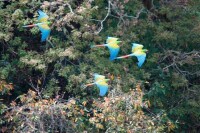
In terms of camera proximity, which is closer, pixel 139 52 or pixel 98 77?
pixel 98 77

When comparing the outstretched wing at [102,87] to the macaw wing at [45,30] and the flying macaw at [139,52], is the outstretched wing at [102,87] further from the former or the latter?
the macaw wing at [45,30]

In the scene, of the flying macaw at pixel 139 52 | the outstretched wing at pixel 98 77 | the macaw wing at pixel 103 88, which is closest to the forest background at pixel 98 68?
the macaw wing at pixel 103 88

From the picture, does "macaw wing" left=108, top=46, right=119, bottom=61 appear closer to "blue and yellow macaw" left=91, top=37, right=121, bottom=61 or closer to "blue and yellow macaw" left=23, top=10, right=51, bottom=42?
"blue and yellow macaw" left=91, top=37, right=121, bottom=61

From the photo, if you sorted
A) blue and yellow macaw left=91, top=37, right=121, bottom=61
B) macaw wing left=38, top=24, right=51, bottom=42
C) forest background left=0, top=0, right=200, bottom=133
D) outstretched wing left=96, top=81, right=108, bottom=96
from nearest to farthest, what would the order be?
forest background left=0, top=0, right=200, bottom=133
outstretched wing left=96, top=81, right=108, bottom=96
macaw wing left=38, top=24, right=51, bottom=42
blue and yellow macaw left=91, top=37, right=121, bottom=61

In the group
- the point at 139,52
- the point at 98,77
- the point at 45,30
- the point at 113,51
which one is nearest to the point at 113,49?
the point at 113,51

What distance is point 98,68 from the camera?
6.30 m

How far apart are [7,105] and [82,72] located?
93cm

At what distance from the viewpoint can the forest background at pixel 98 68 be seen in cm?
570

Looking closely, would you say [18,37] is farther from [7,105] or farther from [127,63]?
[127,63]

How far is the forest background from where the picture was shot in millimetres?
5695

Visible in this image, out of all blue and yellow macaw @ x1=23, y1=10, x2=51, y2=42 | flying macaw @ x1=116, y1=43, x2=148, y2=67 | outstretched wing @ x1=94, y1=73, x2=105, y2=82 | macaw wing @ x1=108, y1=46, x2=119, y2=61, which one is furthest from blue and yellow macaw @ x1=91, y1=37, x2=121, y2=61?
blue and yellow macaw @ x1=23, y1=10, x2=51, y2=42

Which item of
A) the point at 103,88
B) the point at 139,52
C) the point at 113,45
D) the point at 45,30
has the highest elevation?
the point at 45,30

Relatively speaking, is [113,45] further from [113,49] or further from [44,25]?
[44,25]

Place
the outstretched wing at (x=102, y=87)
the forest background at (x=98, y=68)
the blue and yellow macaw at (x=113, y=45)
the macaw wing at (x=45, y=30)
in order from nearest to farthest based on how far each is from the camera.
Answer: the forest background at (x=98, y=68), the outstretched wing at (x=102, y=87), the macaw wing at (x=45, y=30), the blue and yellow macaw at (x=113, y=45)
